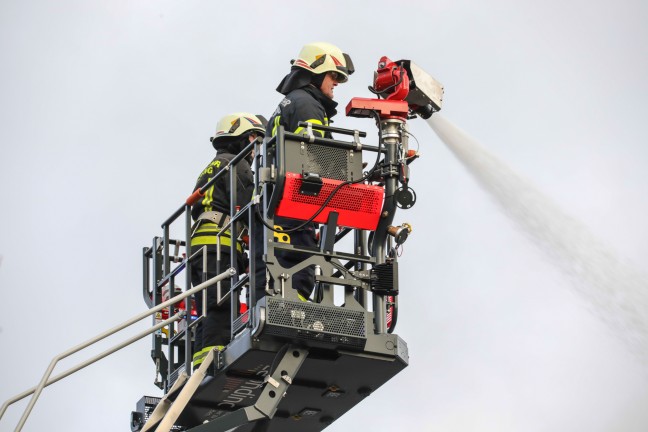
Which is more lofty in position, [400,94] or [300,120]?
[400,94]

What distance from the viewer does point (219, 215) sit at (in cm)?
1605

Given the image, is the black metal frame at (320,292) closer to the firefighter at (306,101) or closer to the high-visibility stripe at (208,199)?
the firefighter at (306,101)

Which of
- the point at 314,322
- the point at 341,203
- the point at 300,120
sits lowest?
the point at 314,322

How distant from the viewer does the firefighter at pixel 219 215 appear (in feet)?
50.4

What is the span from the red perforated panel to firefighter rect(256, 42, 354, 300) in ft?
0.77

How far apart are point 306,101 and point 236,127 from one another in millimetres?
2189

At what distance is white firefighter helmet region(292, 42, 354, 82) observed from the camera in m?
15.4

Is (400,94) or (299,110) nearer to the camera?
(299,110)

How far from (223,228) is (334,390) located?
199 centimetres

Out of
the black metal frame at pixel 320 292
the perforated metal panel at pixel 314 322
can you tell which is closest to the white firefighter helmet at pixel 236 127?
the black metal frame at pixel 320 292

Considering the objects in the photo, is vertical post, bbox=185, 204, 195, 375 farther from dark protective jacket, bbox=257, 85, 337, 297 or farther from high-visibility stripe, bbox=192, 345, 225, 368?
dark protective jacket, bbox=257, 85, 337, 297

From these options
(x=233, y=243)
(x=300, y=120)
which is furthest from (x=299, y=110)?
(x=233, y=243)

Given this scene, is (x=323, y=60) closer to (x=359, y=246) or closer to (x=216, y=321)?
(x=359, y=246)

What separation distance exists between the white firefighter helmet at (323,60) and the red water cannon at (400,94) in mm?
462
